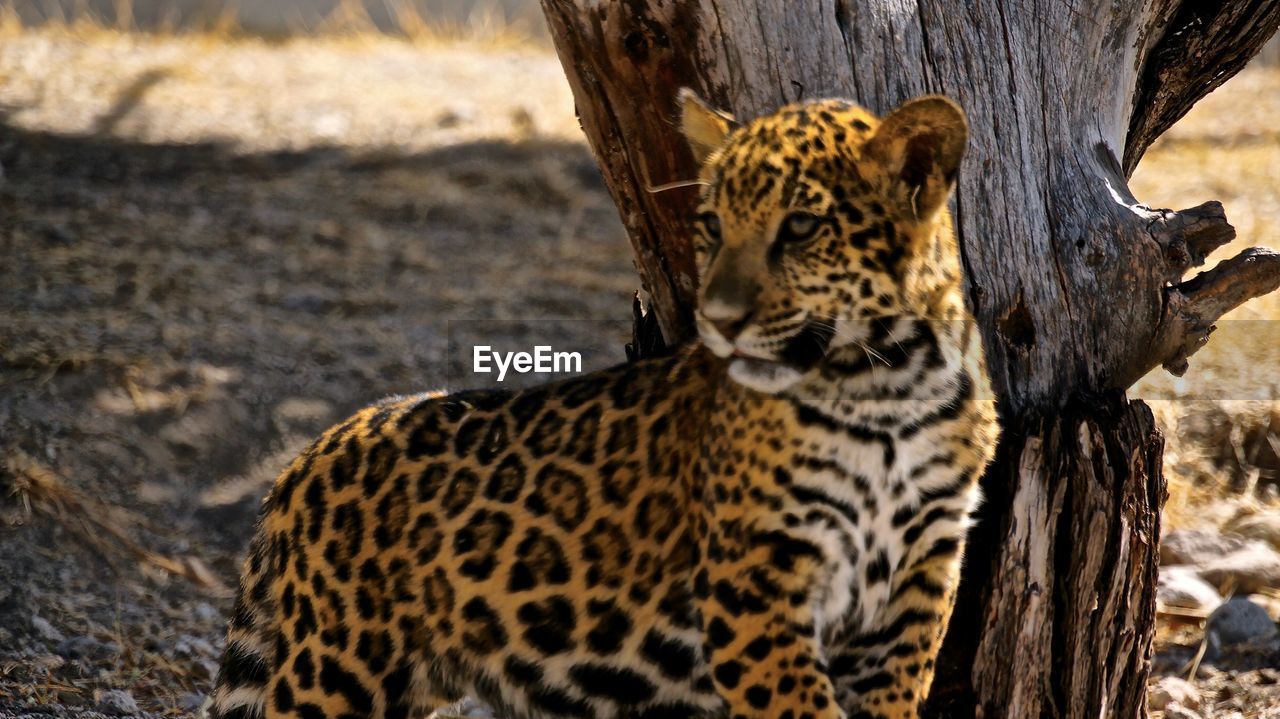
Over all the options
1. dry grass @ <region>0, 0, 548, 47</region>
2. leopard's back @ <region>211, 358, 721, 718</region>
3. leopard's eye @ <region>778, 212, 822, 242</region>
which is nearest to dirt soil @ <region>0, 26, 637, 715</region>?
dry grass @ <region>0, 0, 548, 47</region>

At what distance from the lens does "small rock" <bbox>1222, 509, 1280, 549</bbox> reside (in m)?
7.45

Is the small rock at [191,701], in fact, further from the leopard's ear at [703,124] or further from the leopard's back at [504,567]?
the leopard's ear at [703,124]

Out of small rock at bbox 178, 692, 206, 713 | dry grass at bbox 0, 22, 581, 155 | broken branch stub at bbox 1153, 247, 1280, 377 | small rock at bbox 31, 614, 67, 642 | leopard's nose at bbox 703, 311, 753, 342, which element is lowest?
small rock at bbox 178, 692, 206, 713

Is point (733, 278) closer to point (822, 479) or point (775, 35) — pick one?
point (822, 479)

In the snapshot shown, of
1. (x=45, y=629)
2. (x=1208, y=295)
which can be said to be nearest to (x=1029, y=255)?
(x=1208, y=295)

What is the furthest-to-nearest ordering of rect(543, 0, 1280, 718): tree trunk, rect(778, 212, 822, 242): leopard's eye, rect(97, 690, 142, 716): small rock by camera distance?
1. rect(97, 690, 142, 716): small rock
2. rect(543, 0, 1280, 718): tree trunk
3. rect(778, 212, 822, 242): leopard's eye

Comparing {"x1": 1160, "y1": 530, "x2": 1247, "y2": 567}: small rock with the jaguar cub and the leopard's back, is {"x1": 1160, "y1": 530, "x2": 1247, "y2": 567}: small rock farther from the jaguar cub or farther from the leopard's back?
the leopard's back

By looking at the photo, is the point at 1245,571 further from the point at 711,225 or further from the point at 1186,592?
the point at 711,225

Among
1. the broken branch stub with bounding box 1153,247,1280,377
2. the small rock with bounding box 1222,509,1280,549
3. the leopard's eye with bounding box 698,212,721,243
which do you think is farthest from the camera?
the small rock with bounding box 1222,509,1280,549

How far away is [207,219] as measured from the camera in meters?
10.8

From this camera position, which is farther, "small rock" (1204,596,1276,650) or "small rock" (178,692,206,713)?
"small rock" (1204,596,1276,650)

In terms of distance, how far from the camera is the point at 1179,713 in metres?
5.86

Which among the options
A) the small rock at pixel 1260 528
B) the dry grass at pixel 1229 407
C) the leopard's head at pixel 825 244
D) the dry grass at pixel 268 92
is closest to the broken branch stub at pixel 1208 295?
the leopard's head at pixel 825 244

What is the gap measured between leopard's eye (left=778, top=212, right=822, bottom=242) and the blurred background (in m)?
2.99
